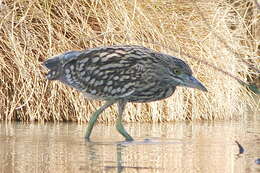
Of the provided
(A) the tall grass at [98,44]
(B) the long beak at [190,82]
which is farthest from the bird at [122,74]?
(A) the tall grass at [98,44]

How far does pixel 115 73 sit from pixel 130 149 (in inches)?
43.1

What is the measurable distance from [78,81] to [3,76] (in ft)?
7.19

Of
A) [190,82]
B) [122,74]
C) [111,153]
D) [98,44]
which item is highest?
[98,44]

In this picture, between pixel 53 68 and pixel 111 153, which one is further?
pixel 53 68

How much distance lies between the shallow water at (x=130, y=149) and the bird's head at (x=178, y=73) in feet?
1.82

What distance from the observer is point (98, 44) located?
33.5 feet

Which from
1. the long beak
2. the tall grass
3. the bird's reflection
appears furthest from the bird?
the tall grass

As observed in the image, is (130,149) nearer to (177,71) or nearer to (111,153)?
(111,153)

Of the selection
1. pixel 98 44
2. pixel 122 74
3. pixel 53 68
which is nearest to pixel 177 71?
pixel 122 74

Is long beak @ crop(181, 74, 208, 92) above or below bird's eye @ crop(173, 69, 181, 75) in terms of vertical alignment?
below

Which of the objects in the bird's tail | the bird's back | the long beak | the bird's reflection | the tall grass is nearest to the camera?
the bird's reflection

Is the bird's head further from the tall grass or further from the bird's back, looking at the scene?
the tall grass

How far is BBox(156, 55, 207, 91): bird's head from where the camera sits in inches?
288

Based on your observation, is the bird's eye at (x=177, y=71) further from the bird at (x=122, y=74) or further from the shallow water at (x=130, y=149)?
the shallow water at (x=130, y=149)
